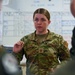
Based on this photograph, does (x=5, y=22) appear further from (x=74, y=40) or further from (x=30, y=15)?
(x=74, y=40)

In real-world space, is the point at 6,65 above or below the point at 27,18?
below

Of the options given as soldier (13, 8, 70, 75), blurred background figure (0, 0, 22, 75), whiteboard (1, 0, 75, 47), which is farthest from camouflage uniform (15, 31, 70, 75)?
A: blurred background figure (0, 0, 22, 75)

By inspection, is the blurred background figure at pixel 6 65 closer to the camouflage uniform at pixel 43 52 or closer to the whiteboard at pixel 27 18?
the camouflage uniform at pixel 43 52

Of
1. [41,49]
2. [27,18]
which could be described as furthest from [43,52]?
[27,18]

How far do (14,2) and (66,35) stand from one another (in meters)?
0.89

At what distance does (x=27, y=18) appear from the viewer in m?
3.29

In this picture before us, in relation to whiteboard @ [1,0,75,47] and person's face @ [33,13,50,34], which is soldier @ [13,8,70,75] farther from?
whiteboard @ [1,0,75,47]

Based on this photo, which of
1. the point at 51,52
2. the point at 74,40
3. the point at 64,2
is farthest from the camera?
the point at 64,2

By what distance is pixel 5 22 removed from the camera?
333 cm

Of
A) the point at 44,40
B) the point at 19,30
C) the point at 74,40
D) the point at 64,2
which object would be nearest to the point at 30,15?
the point at 19,30

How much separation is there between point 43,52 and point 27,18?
125 centimetres

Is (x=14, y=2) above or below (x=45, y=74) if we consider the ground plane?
above

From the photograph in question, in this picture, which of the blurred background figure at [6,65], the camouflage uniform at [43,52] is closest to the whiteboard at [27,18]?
the camouflage uniform at [43,52]

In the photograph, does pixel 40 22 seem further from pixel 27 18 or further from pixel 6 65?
pixel 6 65
